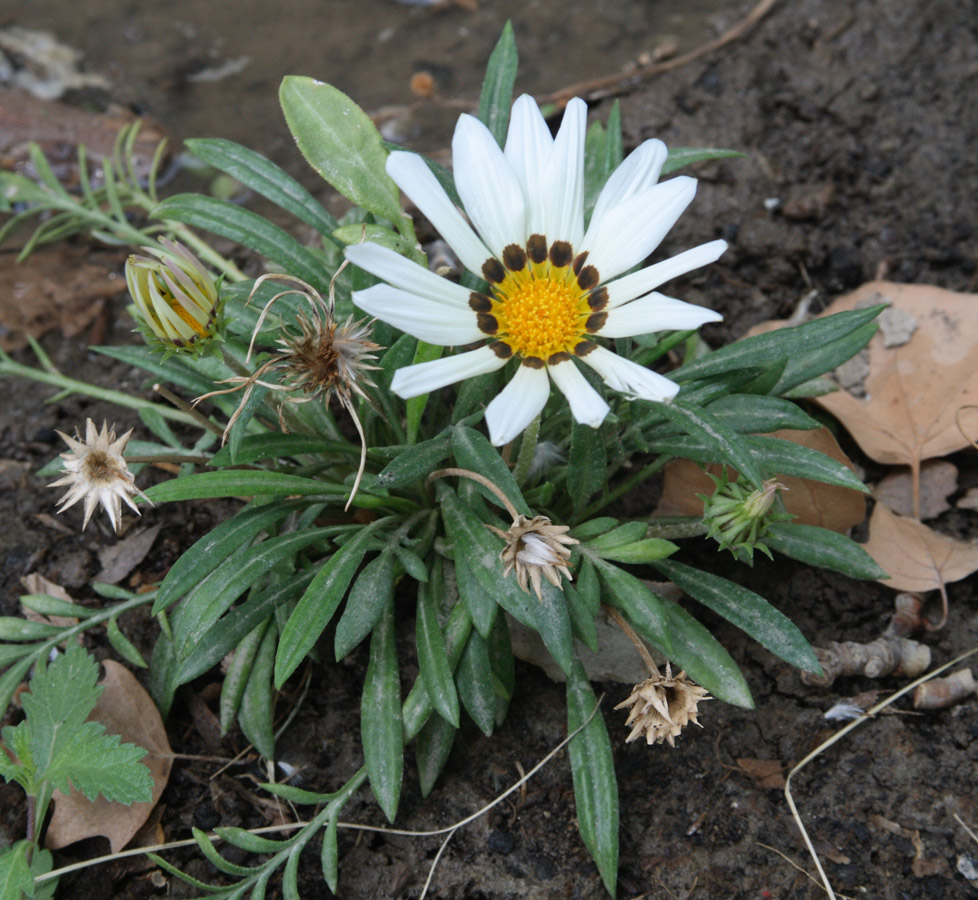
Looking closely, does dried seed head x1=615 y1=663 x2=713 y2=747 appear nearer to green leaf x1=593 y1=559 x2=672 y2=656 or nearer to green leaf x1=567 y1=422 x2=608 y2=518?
green leaf x1=593 y1=559 x2=672 y2=656

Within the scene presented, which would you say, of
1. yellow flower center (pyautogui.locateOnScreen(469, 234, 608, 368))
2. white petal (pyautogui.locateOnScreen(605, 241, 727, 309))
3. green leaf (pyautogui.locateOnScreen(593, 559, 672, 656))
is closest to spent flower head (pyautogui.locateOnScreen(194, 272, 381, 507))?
yellow flower center (pyautogui.locateOnScreen(469, 234, 608, 368))

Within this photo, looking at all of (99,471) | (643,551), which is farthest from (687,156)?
(99,471)

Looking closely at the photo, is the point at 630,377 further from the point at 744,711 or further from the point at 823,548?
the point at 744,711

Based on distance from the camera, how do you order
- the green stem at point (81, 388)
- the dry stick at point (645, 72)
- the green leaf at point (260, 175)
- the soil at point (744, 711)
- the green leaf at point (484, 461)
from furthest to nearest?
the dry stick at point (645, 72)
the green stem at point (81, 388)
the green leaf at point (260, 175)
the soil at point (744, 711)
the green leaf at point (484, 461)

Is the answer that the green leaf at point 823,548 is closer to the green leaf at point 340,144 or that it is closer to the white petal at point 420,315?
the white petal at point 420,315

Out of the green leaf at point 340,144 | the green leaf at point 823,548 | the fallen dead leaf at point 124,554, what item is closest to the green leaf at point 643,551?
the green leaf at point 823,548

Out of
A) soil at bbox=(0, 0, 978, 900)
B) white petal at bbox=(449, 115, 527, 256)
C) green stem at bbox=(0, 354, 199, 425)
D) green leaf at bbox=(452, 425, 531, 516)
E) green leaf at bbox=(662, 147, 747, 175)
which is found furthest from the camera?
green stem at bbox=(0, 354, 199, 425)
